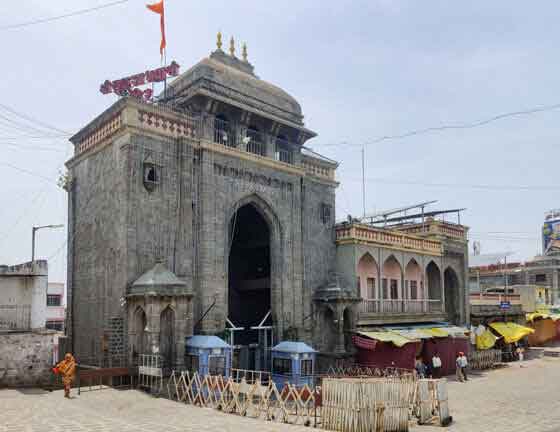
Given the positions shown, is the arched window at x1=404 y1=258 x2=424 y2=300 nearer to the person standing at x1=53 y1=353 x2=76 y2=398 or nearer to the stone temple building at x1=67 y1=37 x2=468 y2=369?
the stone temple building at x1=67 y1=37 x2=468 y2=369

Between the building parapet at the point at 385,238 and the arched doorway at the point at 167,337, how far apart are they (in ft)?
38.8

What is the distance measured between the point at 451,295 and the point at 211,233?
2140 centimetres

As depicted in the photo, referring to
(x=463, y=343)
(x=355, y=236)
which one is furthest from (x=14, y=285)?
(x=463, y=343)

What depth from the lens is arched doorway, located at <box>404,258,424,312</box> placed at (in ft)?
111

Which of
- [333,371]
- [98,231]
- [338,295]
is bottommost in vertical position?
[333,371]

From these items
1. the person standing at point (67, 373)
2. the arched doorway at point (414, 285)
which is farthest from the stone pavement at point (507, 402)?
the person standing at point (67, 373)

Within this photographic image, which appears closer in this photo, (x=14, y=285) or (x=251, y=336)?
(x=14, y=285)

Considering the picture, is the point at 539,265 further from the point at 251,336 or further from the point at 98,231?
the point at 98,231

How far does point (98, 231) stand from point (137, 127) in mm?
4535

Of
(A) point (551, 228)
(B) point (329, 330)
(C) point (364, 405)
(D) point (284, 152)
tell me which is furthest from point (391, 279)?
(A) point (551, 228)

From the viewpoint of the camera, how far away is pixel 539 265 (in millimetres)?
66188

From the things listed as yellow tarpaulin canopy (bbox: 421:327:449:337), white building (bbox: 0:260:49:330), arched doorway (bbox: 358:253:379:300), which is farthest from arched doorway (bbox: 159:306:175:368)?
yellow tarpaulin canopy (bbox: 421:327:449:337)

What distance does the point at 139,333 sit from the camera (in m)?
20.1

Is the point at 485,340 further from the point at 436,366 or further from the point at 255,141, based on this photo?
the point at 255,141
